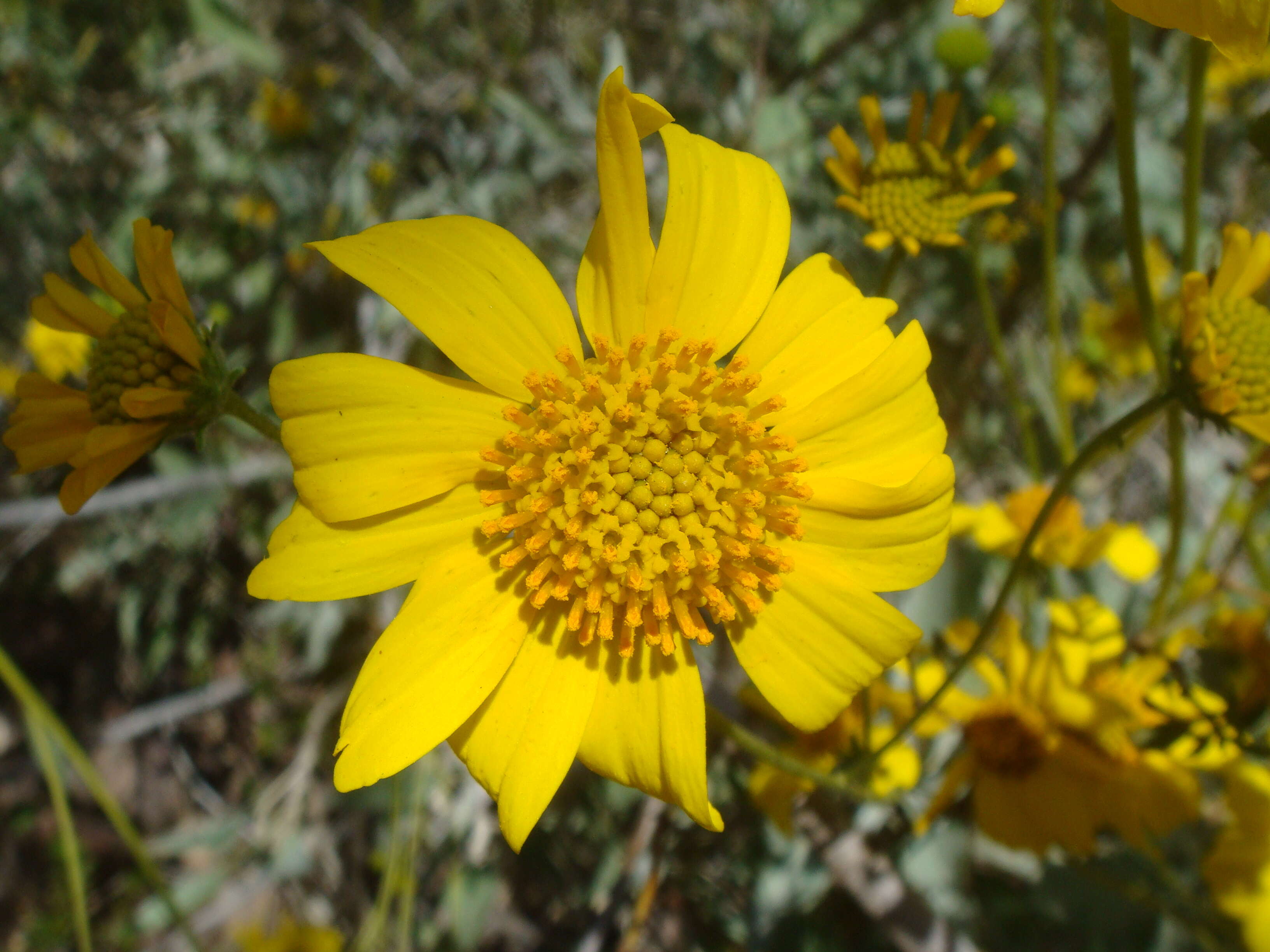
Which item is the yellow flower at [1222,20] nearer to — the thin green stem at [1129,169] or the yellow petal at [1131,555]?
the thin green stem at [1129,169]

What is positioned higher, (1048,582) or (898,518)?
(898,518)

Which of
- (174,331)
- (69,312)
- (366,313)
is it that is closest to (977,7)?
(174,331)

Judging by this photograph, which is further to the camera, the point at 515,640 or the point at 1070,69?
the point at 1070,69

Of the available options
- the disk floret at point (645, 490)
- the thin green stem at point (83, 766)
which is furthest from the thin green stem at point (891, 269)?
the thin green stem at point (83, 766)

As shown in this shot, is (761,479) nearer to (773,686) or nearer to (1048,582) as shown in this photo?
(773,686)

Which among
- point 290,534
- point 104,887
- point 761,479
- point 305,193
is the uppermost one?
point 761,479

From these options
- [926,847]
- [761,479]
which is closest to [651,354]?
[761,479]
